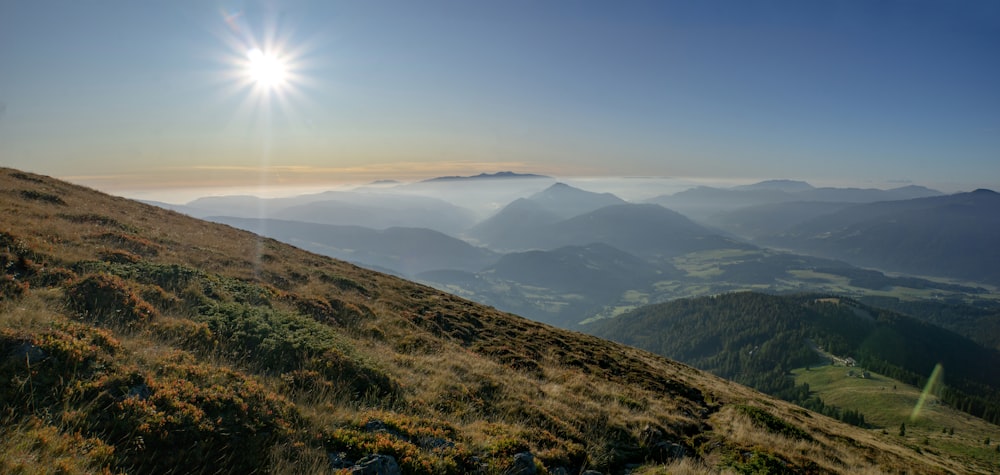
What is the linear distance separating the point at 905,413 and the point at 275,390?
156m

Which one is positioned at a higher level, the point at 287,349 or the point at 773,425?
the point at 287,349

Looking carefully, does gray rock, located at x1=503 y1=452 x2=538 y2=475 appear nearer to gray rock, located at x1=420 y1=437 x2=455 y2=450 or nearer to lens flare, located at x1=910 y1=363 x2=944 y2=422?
gray rock, located at x1=420 y1=437 x2=455 y2=450

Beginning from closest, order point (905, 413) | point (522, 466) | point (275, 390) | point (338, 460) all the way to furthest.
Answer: point (338, 460) → point (522, 466) → point (275, 390) → point (905, 413)

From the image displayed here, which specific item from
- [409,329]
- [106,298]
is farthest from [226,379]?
[409,329]

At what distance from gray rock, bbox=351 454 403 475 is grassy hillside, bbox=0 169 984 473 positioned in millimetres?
46

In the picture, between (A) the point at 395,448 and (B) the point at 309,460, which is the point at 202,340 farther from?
(A) the point at 395,448

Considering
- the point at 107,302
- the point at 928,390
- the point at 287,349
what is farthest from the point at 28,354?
the point at 928,390

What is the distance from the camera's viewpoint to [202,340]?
10.2m

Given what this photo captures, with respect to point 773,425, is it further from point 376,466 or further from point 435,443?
point 376,466

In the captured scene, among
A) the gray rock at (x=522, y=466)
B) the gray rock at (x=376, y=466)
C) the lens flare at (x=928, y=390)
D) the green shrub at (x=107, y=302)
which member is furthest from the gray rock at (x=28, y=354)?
the lens flare at (x=928, y=390)

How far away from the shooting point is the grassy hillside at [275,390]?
6.02m

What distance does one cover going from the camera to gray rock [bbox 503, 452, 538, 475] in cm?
765

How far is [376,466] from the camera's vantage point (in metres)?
6.50

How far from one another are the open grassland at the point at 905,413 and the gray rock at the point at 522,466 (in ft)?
236
